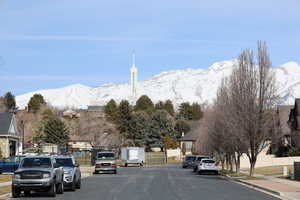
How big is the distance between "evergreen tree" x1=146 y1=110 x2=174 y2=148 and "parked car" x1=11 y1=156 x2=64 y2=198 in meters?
90.5

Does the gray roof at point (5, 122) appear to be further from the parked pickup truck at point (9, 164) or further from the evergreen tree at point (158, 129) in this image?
the evergreen tree at point (158, 129)

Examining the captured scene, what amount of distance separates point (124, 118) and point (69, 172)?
8730cm

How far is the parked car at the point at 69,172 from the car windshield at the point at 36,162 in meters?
3.03

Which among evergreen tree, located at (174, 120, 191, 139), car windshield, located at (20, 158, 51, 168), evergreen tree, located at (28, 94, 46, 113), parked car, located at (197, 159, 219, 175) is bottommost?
parked car, located at (197, 159, 219, 175)

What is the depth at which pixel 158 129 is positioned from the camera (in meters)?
118

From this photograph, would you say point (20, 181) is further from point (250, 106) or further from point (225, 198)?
point (250, 106)

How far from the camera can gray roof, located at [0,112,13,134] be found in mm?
63156

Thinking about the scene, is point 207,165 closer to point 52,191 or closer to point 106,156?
point 106,156

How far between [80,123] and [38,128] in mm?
10677

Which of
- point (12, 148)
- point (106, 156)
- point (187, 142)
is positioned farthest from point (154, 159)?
Answer: point (106, 156)

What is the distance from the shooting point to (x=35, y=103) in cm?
13775

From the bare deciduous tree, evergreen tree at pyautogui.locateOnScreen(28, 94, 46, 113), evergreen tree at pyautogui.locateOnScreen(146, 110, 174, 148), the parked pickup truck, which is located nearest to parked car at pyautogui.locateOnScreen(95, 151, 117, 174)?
the parked pickup truck

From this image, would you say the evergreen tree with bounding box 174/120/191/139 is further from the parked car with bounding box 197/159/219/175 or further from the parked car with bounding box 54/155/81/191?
the parked car with bounding box 54/155/81/191

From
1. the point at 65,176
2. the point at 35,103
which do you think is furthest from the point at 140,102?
the point at 65,176
